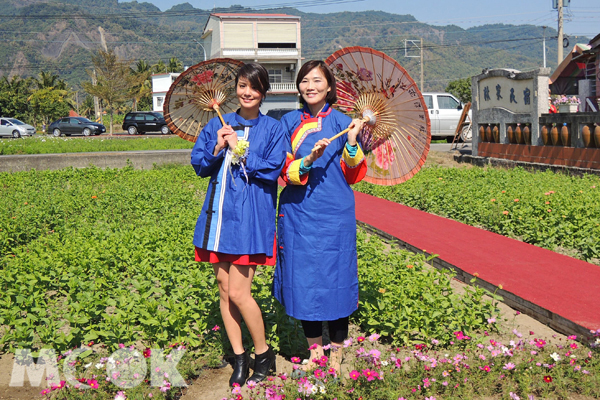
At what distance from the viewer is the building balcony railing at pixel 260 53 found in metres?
47.2

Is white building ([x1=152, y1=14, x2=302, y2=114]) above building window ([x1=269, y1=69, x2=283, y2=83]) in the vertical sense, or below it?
above

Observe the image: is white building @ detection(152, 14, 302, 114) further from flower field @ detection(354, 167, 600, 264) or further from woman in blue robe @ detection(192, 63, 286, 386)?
Answer: woman in blue robe @ detection(192, 63, 286, 386)

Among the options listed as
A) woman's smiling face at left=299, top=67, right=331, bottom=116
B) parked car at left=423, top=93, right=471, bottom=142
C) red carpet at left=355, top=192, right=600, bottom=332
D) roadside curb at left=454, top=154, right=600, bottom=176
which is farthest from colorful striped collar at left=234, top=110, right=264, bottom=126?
parked car at left=423, top=93, right=471, bottom=142

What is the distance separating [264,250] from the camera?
10.7 ft

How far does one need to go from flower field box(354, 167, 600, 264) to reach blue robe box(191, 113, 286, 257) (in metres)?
3.95

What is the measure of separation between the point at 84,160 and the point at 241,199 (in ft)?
36.4

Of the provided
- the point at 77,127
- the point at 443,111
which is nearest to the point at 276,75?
the point at 77,127

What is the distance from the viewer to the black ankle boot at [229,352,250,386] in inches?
133

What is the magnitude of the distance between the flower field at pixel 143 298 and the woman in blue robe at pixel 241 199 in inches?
22.5

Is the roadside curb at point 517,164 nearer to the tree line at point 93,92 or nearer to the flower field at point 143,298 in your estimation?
the flower field at point 143,298

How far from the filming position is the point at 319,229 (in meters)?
3.27

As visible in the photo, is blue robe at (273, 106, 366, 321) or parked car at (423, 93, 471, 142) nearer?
blue robe at (273, 106, 366, 321)

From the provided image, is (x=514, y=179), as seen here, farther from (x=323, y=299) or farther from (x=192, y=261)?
(x=323, y=299)

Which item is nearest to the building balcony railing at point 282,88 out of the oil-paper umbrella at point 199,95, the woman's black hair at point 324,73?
the oil-paper umbrella at point 199,95
